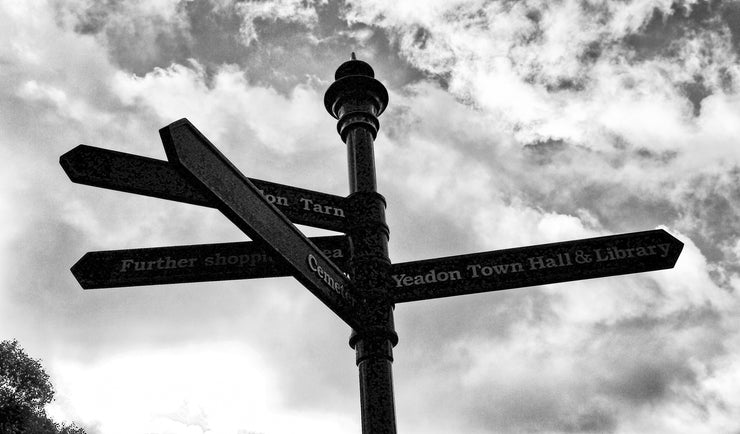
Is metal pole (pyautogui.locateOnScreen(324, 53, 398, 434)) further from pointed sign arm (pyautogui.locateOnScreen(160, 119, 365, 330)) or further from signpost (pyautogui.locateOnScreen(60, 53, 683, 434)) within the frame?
pointed sign arm (pyautogui.locateOnScreen(160, 119, 365, 330))

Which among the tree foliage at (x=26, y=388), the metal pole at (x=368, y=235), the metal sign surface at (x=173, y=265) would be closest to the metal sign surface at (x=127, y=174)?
the metal sign surface at (x=173, y=265)

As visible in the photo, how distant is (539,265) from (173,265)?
222 centimetres

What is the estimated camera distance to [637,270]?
12.9 feet

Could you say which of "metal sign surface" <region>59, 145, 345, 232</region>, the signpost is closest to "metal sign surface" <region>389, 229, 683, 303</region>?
the signpost

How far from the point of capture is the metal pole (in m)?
3.34

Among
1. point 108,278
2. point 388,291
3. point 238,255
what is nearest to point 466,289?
point 388,291

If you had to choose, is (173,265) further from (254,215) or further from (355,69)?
(355,69)

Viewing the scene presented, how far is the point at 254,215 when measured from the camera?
285 cm

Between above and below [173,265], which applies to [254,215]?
below

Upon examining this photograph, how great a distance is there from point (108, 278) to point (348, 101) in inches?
77.5

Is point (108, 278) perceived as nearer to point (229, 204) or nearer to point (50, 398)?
point (229, 204)

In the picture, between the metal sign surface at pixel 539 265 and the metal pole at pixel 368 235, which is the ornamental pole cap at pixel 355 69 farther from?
the metal sign surface at pixel 539 265

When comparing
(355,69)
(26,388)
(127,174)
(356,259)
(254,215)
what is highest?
(26,388)

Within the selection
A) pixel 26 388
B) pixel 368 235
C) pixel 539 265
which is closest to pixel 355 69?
pixel 368 235
